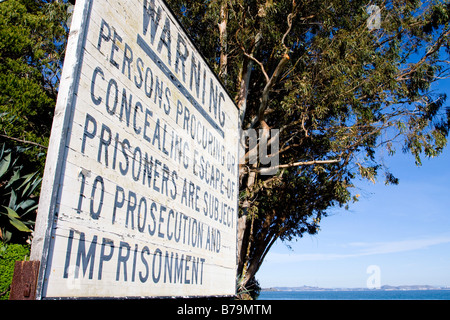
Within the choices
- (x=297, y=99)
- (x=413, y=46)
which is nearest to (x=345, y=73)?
(x=297, y=99)

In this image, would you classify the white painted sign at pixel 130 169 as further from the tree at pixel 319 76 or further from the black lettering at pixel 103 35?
the tree at pixel 319 76

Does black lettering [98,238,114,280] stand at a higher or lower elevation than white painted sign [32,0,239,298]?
lower

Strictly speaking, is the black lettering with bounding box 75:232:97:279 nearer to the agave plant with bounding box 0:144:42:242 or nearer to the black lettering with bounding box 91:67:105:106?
the black lettering with bounding box 91:67:105:106

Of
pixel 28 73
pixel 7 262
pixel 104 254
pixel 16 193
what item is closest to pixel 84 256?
pixel 104 254

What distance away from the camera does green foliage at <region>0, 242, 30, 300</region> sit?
408cm

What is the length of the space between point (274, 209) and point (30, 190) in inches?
355

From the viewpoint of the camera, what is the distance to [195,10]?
11.8 metres

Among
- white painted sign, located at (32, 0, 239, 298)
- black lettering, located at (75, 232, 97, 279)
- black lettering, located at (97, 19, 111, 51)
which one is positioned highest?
black lettering, located at (97, 19, 111, 51)

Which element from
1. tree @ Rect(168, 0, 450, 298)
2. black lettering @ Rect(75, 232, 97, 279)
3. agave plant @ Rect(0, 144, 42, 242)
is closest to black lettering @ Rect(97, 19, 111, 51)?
black lettering @ Rect(75, 232, 97, 279)

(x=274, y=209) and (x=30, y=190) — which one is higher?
(x=274, y=209)

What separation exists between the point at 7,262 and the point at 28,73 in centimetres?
609

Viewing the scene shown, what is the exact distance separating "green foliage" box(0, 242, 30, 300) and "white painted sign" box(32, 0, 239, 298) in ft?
7.58

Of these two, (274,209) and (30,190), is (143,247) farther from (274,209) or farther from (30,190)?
(274,209)

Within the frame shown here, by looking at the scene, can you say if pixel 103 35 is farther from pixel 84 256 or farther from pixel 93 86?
pixel 84 256
